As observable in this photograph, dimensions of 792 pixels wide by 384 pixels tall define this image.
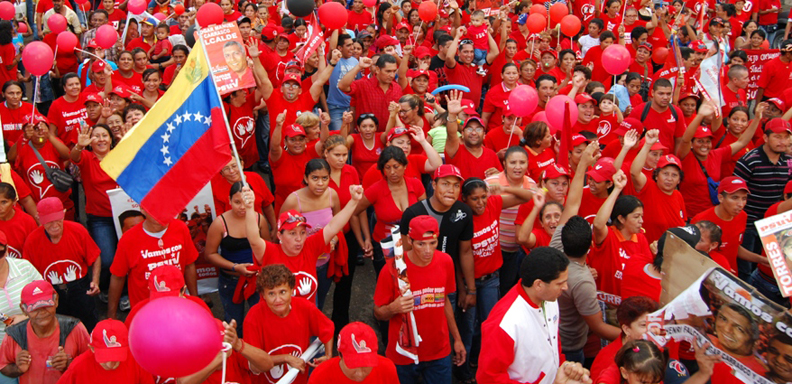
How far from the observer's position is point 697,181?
753 centimetres

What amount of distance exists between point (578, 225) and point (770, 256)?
4.50 ft

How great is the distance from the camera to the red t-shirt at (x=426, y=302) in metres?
4.71

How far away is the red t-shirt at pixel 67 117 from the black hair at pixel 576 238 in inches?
231

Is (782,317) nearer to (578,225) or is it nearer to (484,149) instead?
(578,225)

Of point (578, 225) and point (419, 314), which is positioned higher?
point (578, 225)

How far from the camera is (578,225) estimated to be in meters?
4.75

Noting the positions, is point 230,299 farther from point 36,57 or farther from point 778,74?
point 778,74

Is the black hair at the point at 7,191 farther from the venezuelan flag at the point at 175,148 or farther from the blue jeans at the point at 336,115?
the blue jeans at the point at 336,115

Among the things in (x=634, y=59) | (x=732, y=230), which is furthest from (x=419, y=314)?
(x=634, y=59)

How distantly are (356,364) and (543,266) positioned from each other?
1194 mm

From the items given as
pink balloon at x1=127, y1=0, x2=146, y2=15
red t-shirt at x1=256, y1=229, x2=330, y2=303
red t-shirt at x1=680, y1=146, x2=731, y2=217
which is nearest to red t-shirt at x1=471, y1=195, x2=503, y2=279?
red t-shirt at x1=256, y1=229, x2=330, y2=303

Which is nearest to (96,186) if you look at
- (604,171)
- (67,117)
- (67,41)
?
(67,117)

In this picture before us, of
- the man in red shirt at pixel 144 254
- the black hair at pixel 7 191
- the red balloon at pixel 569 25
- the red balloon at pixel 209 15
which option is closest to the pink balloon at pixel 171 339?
the man in red shirt at pixel 144 254

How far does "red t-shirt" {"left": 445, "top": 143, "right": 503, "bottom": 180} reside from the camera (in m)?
6.79
